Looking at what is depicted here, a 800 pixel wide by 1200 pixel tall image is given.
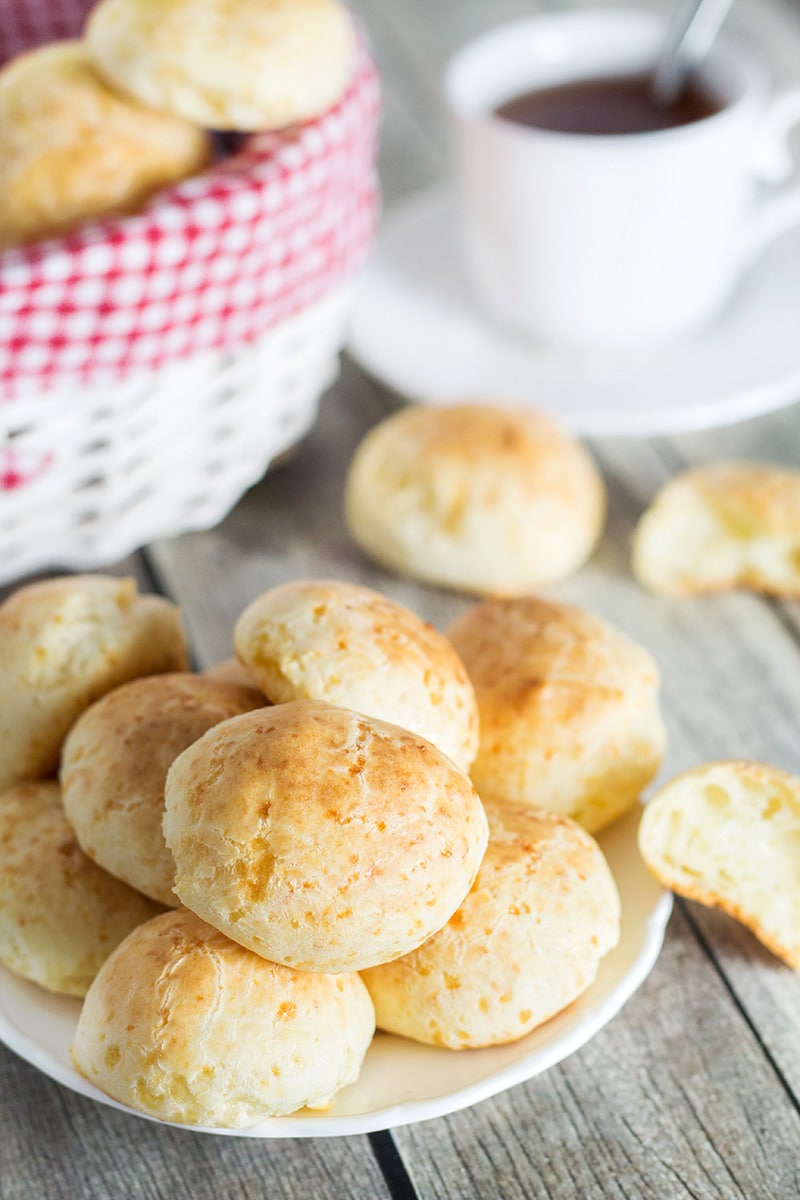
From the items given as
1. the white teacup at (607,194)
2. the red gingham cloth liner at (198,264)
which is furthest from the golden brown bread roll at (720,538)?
the red gingham cloth liner at (198,264)

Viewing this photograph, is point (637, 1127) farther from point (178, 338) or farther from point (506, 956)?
point (178, 338)

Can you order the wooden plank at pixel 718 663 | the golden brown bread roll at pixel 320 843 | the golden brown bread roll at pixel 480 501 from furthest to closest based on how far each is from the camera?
the golden brown bread roll at pixel 480 501 < the wooden plank at pixel 718 663 < the golden brown bread roll at pixel 320 843

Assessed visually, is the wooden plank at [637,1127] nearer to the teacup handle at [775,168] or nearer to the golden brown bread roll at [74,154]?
the golden brown bread roll at [74,154]

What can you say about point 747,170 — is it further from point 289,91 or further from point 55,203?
point 55,203

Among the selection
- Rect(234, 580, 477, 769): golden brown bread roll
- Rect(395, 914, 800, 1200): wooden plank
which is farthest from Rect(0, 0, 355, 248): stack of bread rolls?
Rect(395, 914, 800, 1200): wooden plank

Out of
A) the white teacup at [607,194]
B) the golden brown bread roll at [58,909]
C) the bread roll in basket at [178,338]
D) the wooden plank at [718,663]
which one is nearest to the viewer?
the golden brown bread roll at [58,909]
